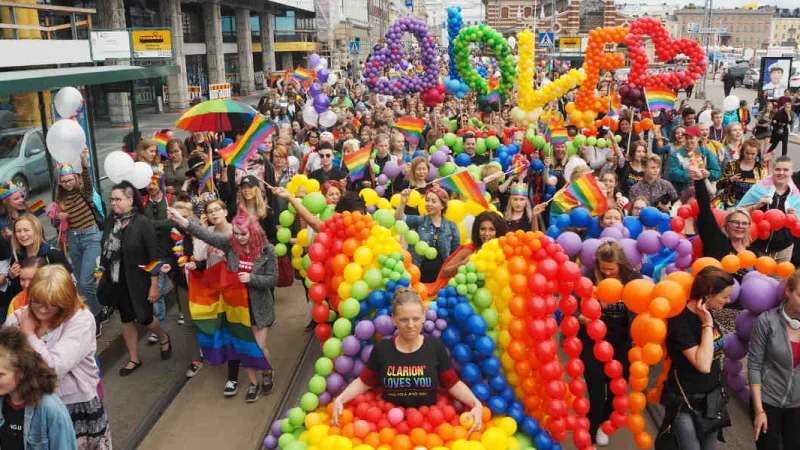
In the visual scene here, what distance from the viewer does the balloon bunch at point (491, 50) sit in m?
12.1

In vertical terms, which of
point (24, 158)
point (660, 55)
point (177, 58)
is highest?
point (177, 58)

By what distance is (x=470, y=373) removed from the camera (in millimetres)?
4336

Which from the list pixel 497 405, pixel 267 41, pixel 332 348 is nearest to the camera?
pixel 497 405

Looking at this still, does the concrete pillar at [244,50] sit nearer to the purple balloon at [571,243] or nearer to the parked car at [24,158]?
the parked car at [24,158]

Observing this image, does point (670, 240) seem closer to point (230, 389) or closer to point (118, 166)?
point (230, 389)

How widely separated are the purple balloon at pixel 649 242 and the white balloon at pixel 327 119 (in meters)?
8.07

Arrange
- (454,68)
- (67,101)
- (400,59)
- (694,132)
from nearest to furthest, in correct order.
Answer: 1. (67,101)
2. (694,132)
3. (454,68)
4. (400,59)

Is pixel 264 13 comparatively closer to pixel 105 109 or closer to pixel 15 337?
pixel 105 109

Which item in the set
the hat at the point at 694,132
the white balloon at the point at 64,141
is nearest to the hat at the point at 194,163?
the white balloon at the point at 64,141

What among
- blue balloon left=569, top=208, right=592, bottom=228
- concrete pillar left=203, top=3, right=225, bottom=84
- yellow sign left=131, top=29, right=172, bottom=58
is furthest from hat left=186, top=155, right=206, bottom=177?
concrete pillar left=203, top=3, right=225, bottom=84

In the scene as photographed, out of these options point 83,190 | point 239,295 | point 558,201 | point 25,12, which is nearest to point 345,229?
point 239,295

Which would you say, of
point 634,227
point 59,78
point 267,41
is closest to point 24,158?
point 59,78

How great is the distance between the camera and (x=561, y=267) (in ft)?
13.1

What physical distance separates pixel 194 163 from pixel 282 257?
2.25m
